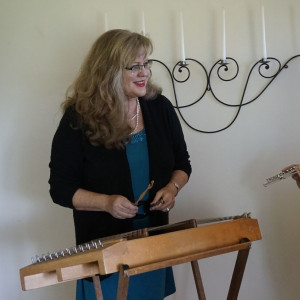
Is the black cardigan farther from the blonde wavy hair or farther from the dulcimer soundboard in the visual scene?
the dulcimer soundboard

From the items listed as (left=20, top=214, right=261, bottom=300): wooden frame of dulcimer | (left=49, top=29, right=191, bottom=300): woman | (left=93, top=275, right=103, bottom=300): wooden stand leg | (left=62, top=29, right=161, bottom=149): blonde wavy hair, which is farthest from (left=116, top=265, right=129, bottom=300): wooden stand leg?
(left=62, top=29, right=161, bottom=149): blonde wavy hair

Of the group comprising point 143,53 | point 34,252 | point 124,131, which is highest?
point 143,53

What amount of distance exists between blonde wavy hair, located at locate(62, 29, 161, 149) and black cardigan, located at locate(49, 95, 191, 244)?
0.04 metres

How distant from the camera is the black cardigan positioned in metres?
1.30

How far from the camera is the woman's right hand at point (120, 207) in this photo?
120 cm

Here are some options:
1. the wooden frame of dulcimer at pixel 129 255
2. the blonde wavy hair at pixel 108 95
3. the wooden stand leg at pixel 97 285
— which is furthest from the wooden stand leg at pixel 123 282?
the blonde wavy hair at pixel 108 95

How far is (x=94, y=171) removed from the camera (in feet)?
4.34

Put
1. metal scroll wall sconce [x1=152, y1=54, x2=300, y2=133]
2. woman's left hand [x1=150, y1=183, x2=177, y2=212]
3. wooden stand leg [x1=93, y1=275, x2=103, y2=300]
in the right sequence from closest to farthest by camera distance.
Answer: wooden stand leg [x1=93, y1=275, x2=103, y2=300] → woman's left hand [x1=150, y1=183, x2=177, y2=212] → metal scroll wall sconce [x1=152, y1=54, x2=300, y2=133]

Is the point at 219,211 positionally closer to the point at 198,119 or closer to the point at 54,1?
the point at 198,119

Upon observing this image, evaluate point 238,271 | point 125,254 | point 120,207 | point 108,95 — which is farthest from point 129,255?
point 108,95

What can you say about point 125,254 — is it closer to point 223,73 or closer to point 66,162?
point 66,162

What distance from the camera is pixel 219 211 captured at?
5.48ft

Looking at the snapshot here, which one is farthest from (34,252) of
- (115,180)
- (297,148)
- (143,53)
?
(297,148)

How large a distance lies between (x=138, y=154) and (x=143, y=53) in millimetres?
312
